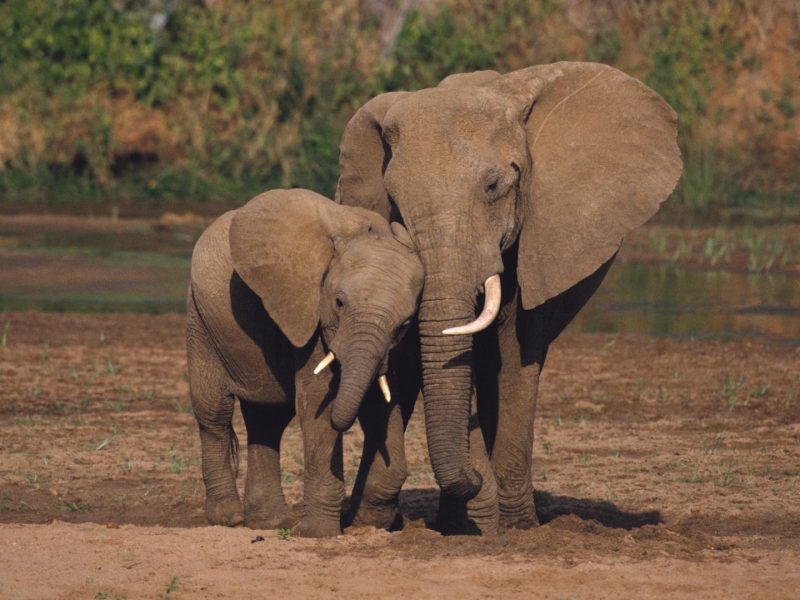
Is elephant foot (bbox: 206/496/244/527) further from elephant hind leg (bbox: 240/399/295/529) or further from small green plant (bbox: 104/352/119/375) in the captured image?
small green plant (bbox: 104/352/119/375)

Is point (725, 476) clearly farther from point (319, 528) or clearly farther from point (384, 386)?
point (384, 386)

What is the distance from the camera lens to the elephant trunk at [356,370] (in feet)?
21.9

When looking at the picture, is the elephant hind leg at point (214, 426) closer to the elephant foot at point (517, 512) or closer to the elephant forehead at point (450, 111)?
the elephant foot at point (517, 512)

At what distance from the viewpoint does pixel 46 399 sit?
36.9 feet

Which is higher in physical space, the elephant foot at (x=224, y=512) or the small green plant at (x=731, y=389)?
the elephant foot at (x=224, y=512)

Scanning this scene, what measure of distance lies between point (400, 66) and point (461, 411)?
18.9m

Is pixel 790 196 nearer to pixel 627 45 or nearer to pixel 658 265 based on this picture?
pixel 627 45

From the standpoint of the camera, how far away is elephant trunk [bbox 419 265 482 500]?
274 inches

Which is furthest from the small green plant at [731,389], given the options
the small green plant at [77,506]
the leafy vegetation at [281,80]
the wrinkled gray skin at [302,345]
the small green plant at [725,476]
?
the leafy vegetation at [281,80]

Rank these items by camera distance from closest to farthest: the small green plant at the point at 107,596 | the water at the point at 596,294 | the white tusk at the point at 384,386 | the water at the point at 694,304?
the small green plant at the point at 107,596 → the white tusk at the point at 384,386 → the water at the point at 694,304 → the water at the point at 596,294

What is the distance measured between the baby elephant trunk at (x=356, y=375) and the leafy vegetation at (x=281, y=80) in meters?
16.7

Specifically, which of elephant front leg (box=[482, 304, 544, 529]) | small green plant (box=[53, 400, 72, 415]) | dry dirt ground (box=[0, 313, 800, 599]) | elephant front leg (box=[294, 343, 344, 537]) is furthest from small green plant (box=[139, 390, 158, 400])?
elephant front leg (box=[294, 343, 344, 537])

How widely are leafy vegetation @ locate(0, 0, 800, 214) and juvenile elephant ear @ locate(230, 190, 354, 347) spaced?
16090 mm

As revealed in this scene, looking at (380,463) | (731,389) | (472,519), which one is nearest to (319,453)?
(380,463)
